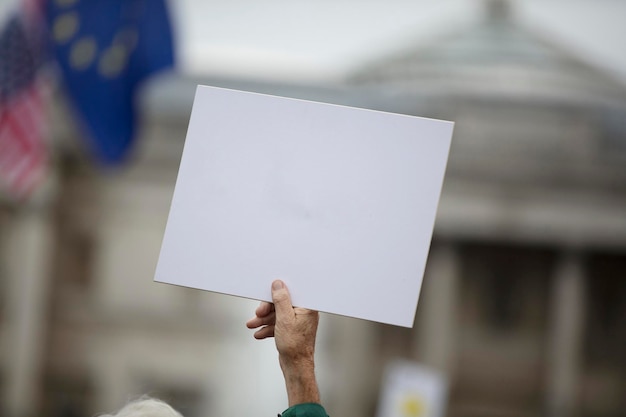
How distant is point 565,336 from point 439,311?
3.26 meters

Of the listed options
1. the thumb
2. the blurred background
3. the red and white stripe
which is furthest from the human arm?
the blurred background

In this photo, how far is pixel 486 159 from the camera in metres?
28.1

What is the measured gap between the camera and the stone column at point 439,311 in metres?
30.0

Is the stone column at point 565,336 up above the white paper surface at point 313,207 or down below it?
above

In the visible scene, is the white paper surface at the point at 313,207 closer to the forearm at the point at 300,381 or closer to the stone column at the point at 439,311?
the forearm at the point at 300,381

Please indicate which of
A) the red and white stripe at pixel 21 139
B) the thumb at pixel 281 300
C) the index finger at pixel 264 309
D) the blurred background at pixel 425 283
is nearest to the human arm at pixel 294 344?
the thumb at pixel 281 300

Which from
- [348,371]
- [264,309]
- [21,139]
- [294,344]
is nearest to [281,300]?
[294,344]

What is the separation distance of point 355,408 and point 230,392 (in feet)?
10.6

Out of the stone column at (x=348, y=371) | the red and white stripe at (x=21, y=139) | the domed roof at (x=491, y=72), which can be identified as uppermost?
the domed roof at (x=491, y=72)

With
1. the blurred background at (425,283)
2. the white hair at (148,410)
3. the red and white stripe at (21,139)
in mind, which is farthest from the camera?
the blurred background at (425,283)

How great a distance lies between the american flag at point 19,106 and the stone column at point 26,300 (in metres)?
16.9

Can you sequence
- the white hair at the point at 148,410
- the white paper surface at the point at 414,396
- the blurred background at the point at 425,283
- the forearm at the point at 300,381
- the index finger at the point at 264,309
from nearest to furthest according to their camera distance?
1. the white hair at the point at 148,410
2. the forearm at the point at 300,381
3. the index finger at the point at 264,309
4. the white paper surface at the point at 414,396
5. the blurred background at the point at 425,283

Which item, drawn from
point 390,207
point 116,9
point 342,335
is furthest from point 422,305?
point 390,207

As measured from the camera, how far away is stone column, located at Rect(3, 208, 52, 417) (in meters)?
28.9
